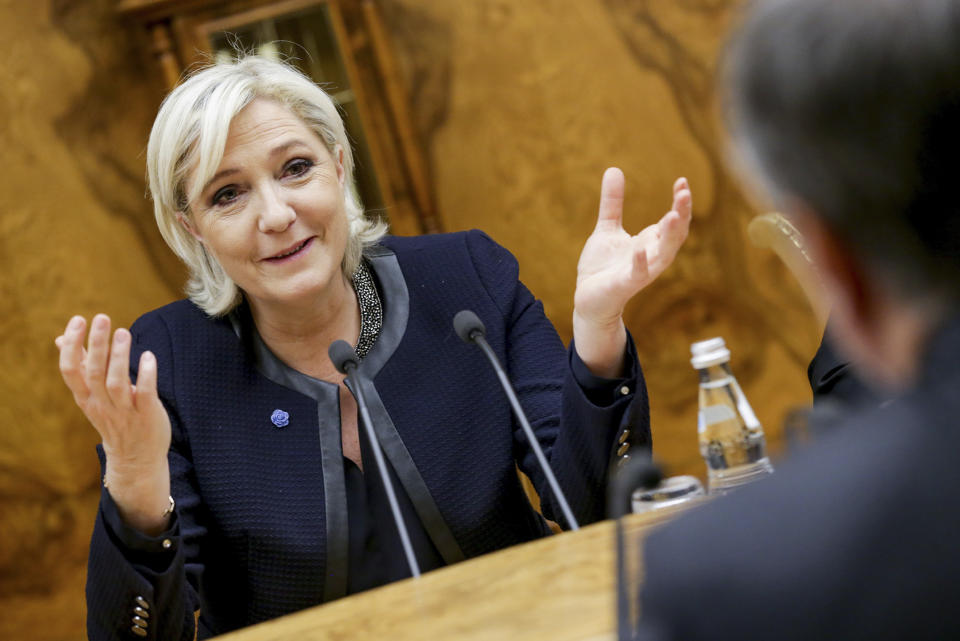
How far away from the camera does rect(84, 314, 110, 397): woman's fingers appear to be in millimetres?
1362

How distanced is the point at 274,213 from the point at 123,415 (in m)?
0.49

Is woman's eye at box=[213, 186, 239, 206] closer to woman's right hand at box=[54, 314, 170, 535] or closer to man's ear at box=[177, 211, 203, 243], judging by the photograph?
man's ear at box=[177, 211, 203, 243]

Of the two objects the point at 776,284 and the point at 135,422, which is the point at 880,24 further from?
the point at 776,284

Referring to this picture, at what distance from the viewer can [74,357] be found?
1.38 m

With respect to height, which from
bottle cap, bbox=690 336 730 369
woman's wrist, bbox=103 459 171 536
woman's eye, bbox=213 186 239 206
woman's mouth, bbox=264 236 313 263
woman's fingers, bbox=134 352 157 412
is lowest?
woman's wrist, bbox=103 459 171 536

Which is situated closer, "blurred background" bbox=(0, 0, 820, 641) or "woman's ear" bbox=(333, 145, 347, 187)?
"woman's ear" bbox=(333, 145, 347, 187)

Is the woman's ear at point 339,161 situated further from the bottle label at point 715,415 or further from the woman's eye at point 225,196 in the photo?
the bottle label at point 715,415

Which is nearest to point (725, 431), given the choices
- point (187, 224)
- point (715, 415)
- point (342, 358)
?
point (715, 415)

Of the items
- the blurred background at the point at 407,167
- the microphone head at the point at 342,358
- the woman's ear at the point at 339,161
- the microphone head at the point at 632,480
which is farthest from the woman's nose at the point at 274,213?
the blurred background at the point at 407,167

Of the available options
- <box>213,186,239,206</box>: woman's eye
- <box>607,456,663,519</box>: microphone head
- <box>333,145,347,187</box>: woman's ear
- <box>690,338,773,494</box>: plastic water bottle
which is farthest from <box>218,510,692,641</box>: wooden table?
<box>333,145,347,187</box>: woman's ear

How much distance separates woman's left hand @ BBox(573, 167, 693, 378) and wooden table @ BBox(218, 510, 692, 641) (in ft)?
0.98

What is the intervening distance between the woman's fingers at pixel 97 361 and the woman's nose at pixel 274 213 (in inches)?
17.7

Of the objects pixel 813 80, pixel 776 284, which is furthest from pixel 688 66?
pixel 813 80

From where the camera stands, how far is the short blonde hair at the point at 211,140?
5.91 feet
